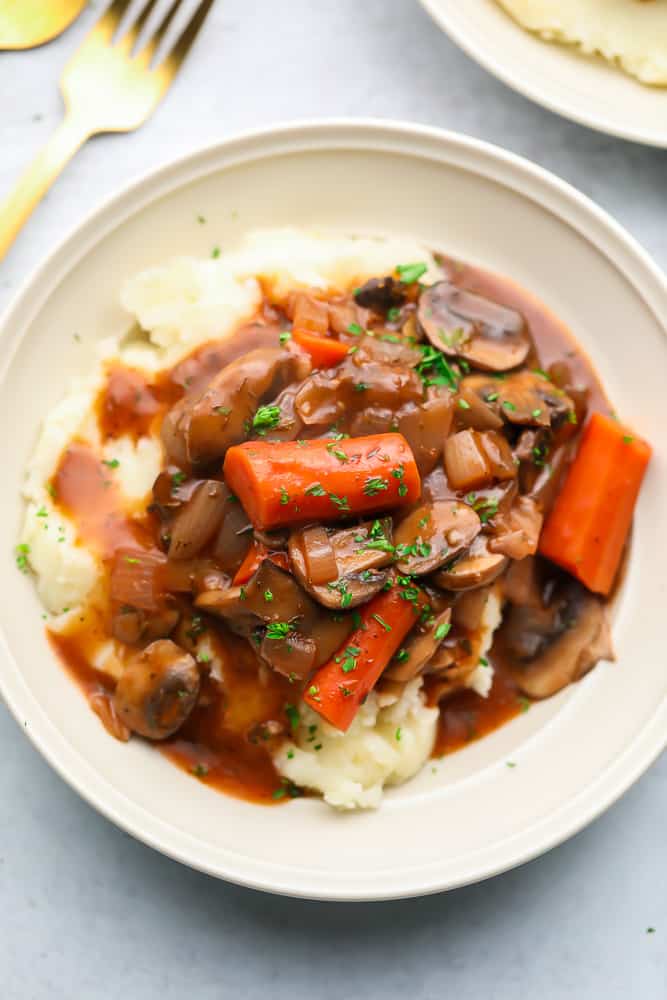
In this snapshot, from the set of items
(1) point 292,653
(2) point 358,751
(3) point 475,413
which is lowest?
(2) point 358,751

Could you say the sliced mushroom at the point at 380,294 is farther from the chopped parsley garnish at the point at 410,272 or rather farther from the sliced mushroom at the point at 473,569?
the sliced mushroom at the point at 473,569

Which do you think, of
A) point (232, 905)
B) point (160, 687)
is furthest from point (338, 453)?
point (232, 905)

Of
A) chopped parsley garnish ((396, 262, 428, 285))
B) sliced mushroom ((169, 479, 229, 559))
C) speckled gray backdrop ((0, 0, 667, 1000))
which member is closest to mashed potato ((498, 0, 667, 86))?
speckled gray backdrop ((0, 0, 667, 1000))

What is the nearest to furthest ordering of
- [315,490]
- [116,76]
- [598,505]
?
[315,490] < [598,505] < [116,76]

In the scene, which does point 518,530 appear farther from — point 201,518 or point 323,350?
point 201,518

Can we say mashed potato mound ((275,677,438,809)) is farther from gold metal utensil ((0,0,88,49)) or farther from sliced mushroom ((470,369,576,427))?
gold metal utensil ((0,0,88,49))

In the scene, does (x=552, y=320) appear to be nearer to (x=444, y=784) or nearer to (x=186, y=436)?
(x=186, y=436)

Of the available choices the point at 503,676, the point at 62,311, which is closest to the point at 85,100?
the point at 62,311

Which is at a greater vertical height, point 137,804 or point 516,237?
point 516,237
